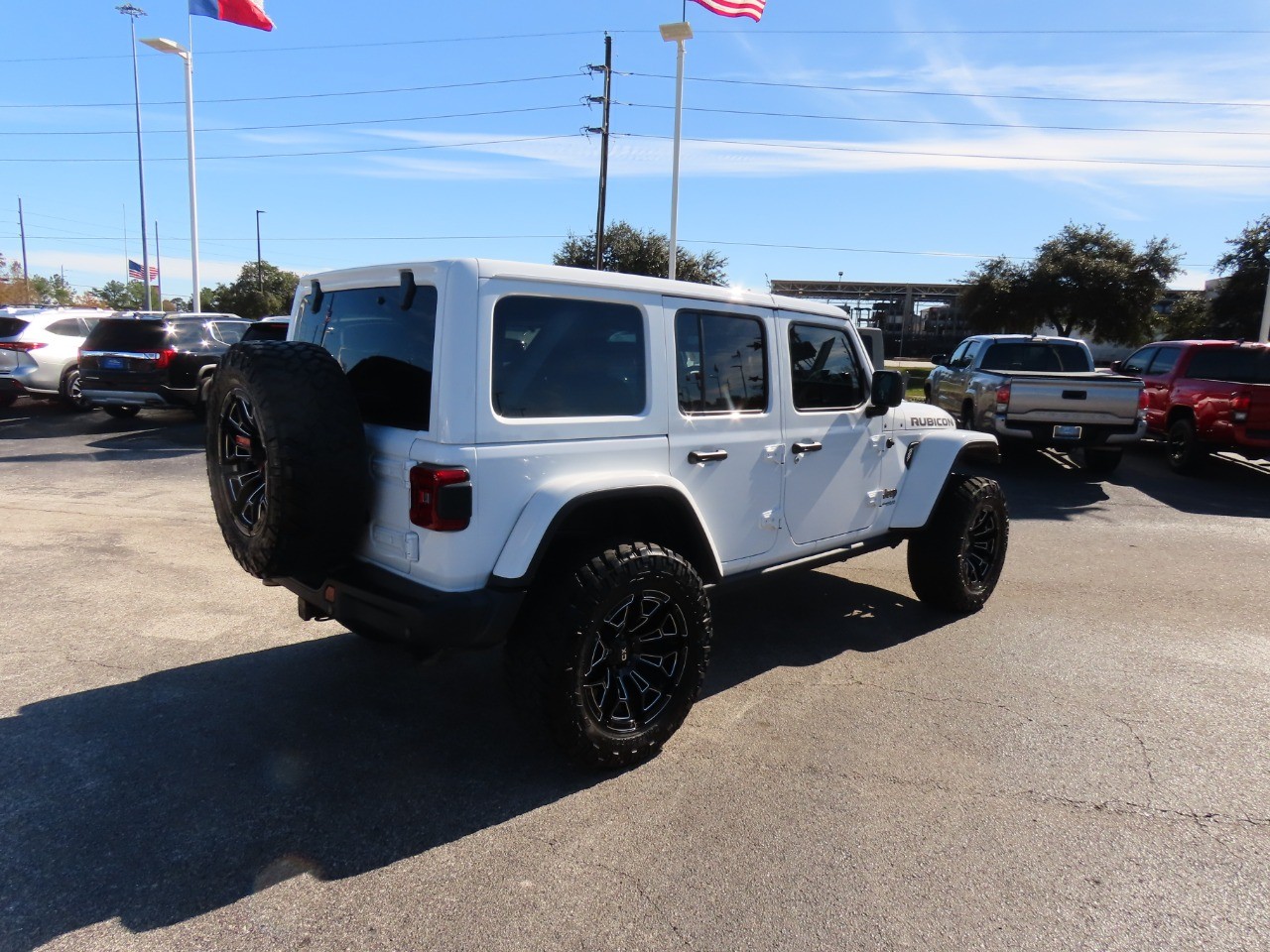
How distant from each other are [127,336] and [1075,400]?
1280cm

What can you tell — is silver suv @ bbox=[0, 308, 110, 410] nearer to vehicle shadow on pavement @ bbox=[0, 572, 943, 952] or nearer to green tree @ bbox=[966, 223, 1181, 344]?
vehicle shadow on pavement @ bbox=[0, 572, 943, 952]

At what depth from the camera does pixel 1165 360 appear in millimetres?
11875

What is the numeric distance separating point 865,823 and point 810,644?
1.78m

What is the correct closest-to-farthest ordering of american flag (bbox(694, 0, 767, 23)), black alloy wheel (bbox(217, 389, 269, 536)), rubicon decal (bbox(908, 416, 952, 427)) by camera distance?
black alloy wheel (bbox(217, 389, 269, 536)) → rubicon decal (bbox(908, 416, 952, 427)) → american flag (bbox(694, 0, 767, 23))

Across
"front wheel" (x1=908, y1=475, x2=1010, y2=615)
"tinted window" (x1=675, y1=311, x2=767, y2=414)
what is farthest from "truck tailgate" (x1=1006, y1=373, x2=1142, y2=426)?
"tinted window" (x1=675, y1=311, x2=767, y2=414)

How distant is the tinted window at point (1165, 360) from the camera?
38.0 ft

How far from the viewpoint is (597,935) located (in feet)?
7.79

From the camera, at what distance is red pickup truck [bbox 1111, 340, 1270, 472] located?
10008 mm

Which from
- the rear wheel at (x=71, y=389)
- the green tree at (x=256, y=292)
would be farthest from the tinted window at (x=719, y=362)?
the green tree at (x=256, y=292)

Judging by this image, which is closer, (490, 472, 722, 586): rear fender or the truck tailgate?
(490, 472, 722, 586): rear fender

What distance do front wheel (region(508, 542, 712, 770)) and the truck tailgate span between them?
774cm

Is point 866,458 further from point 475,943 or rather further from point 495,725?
point 475,943

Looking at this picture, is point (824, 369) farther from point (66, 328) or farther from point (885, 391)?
point (66, 328)

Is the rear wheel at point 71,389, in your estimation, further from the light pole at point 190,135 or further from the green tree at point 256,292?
the green tree at point 256,292
